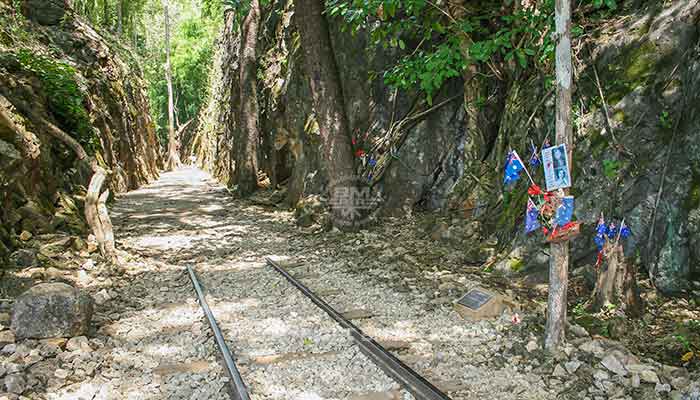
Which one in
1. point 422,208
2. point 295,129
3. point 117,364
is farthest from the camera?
point 295,129

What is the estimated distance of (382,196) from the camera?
9.65 metres

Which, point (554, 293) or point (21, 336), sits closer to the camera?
point (554, 293)

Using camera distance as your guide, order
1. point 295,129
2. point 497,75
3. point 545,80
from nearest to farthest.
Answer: point 545,80, point 497,75, point 295,129

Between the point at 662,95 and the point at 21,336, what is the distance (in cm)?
650

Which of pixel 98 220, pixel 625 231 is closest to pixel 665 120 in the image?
pixel 625 231

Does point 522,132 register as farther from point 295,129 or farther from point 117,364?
point 295,129

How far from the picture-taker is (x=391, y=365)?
13.4ft

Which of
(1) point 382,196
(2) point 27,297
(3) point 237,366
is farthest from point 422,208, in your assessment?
(2) point 27,297

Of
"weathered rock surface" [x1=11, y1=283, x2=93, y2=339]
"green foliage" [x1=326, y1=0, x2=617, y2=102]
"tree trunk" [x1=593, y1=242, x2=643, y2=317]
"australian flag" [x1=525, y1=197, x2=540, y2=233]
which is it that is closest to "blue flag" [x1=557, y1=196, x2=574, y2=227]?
"australian flag" [x1=525, y1=197, x2=540, y2=233]

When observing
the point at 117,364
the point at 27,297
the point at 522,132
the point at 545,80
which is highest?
the point at 545,80

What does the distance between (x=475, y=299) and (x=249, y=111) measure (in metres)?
12.4

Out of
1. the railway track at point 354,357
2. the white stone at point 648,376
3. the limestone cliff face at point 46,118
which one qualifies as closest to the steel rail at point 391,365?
the railway track at point 354,357

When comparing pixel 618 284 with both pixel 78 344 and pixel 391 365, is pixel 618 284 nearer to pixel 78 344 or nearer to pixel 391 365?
pixel 391 365

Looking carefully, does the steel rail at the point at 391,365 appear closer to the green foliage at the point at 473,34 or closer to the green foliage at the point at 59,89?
the green foliage at the point at 473,34
